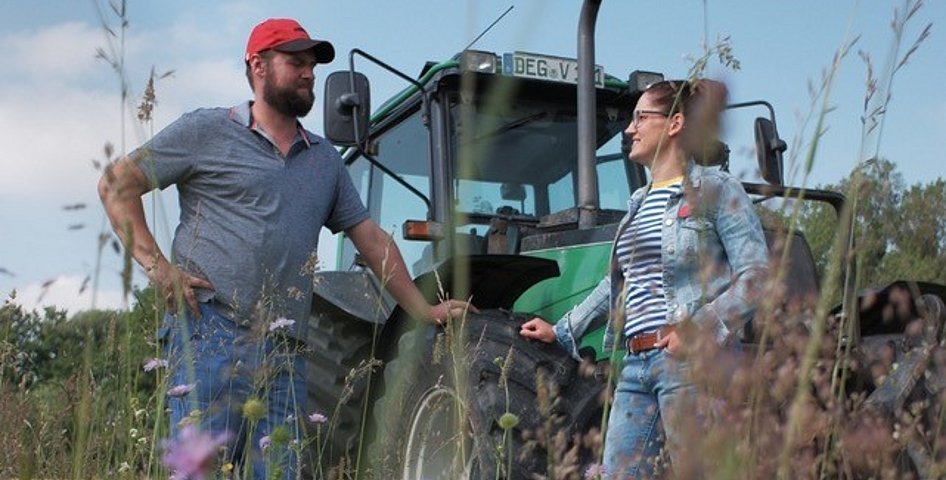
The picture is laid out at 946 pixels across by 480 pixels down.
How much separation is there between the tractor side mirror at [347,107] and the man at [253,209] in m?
0.46

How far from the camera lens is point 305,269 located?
107 inches

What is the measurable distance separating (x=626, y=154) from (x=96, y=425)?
125 inches

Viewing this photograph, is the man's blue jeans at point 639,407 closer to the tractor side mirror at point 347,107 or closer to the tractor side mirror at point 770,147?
the tractor side mirror at point 347,107

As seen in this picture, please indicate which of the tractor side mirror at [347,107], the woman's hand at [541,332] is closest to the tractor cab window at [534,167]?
the tractor side mirror at [347,107]

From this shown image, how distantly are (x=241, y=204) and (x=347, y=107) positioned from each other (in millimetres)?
884

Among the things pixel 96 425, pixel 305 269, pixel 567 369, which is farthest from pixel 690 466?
pixel 567 369

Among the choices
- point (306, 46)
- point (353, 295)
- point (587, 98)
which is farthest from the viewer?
point (353, 295)

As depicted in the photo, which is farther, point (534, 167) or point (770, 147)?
point (534, 167)

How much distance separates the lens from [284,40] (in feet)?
11.1

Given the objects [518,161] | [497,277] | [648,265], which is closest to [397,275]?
[497,277]

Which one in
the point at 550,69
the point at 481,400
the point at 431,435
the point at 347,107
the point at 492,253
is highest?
the point at 550,69

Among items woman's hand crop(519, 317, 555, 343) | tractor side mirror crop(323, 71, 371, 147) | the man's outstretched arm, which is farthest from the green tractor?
woman's hand crop(519, 317, 555, 343)

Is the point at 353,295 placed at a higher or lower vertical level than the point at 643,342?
higher

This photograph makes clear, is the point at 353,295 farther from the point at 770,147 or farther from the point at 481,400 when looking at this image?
the point at 770,147
